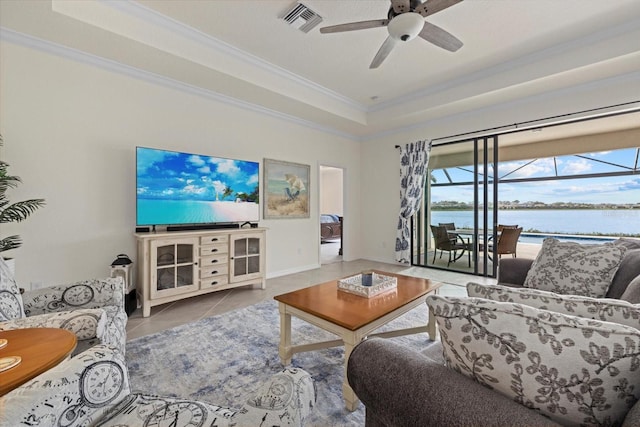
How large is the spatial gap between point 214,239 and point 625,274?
3560 mm

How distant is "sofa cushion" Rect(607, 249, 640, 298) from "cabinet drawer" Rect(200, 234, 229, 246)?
11.3 feet

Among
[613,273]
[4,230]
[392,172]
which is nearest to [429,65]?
[392,172]

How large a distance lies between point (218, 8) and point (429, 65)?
8.27 ft

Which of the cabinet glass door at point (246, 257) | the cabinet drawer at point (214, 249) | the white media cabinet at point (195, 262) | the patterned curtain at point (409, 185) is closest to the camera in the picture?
the white media cabinet at point (195, 262)

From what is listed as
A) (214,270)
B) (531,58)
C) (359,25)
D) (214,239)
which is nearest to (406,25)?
(359,25)

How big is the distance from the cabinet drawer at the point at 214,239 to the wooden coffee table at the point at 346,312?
162cm

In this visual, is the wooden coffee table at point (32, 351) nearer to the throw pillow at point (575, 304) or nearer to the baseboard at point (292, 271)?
the throw pillow at point (575, 304)

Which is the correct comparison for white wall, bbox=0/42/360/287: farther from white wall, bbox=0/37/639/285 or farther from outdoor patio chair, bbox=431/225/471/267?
outdoor patio chair, bbox=431/225/471/267

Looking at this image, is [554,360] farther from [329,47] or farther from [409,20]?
[329,47]

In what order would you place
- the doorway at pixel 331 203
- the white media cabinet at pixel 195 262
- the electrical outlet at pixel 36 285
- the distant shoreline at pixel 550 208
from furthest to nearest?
the doorway at pixel 331 203 < the distant shoreline at pixel 550 208 < the white media cabinet at pixel 195 262 < the electrical outlet at pixel 36 285

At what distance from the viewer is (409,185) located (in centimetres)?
493

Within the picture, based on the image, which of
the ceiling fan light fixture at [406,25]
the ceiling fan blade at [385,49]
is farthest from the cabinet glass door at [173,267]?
the ceiling fan light fixture at [406,25]

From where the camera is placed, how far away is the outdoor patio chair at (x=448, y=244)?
15.3ft

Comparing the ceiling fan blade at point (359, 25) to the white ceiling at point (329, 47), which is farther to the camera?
Answer: the white ceiling at point (329, 47)
